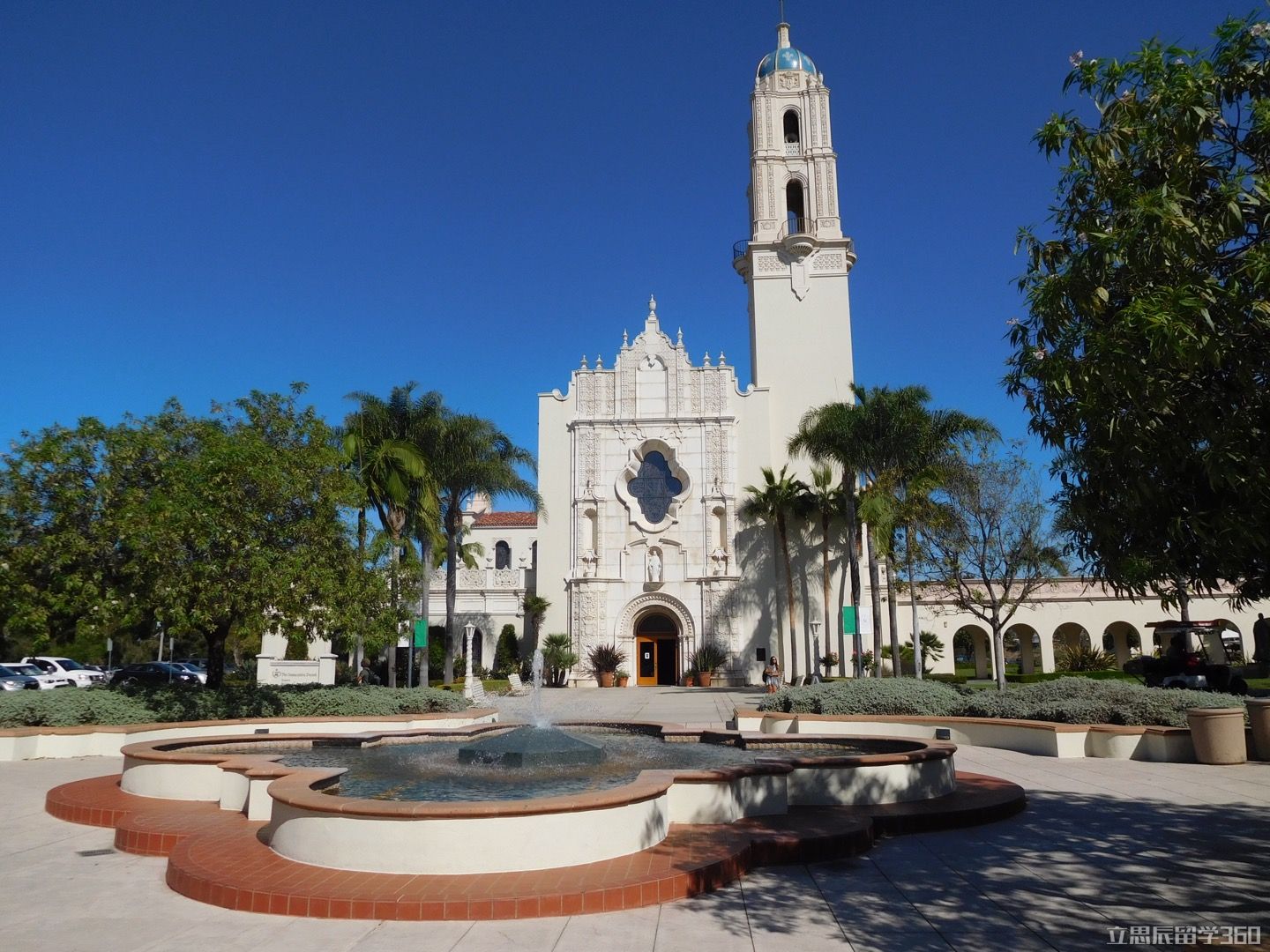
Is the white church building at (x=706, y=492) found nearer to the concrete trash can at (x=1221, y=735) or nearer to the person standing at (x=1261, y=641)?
the person standing at (x=1261, y=641)

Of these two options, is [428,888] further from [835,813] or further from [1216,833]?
[1216,833]

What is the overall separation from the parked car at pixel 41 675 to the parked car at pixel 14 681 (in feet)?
0.75

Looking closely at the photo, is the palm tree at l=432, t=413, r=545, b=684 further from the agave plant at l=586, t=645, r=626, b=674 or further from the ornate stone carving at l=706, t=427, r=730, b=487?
the ornate stone carving at l=706, t=427, r=730, b=487

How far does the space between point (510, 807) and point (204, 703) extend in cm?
1407

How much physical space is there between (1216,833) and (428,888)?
7.14 meters

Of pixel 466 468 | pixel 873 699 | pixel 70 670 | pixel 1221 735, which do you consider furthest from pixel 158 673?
pixel 1221 735

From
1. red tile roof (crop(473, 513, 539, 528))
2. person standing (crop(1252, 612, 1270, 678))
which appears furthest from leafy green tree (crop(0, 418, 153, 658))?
person standing (crop(1252, 612, 1270, 678))

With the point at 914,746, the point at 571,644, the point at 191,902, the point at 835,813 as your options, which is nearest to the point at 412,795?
the point at 191,902

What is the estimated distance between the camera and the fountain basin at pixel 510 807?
6547mm

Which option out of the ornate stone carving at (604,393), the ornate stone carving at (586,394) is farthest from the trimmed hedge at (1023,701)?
the ornate stone carving at (586,394)

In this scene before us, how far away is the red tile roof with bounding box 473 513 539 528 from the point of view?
57.5m

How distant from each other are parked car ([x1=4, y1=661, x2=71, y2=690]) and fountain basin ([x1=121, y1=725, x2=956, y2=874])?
26936 millimetres

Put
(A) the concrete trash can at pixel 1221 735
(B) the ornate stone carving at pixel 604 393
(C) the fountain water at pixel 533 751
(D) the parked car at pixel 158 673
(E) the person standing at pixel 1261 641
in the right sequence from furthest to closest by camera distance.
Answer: (E) the person standing at pixel 1261 641, (B) the ornate stone carving at pixel 604 393, (D) the parked car at pixel 158 673, (A) the concrete trash can at pixel 1221 735, (C) the fountain water at pixel 533 751

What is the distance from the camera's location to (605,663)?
37.8 m
